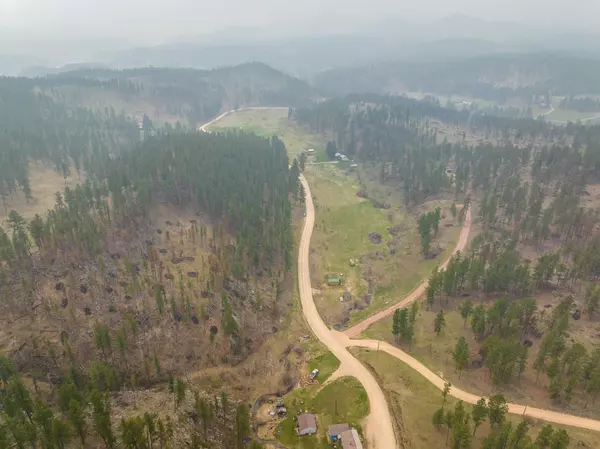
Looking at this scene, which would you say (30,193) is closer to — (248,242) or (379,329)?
(248,242)

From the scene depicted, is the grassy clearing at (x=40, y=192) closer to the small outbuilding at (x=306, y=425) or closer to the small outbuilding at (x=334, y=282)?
the small outbuilding at (x=334, y=282)

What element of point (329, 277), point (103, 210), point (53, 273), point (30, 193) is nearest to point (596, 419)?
point (329, 277)

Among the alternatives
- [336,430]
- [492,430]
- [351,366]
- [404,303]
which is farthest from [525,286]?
[336,430]

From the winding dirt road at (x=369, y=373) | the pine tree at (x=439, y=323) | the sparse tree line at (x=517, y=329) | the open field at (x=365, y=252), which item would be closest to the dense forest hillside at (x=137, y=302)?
the winding dirt road at (x=369, y=373)

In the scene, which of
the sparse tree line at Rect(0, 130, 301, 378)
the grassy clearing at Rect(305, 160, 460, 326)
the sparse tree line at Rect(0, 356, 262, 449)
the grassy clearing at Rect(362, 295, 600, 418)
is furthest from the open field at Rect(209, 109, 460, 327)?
the sparse tree line at Rect(0, 356, 262, 449)

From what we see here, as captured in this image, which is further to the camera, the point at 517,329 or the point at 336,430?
the point at 517,329

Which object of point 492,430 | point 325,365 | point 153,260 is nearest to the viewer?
point 492,430

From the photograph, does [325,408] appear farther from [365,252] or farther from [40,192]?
[40,192]
